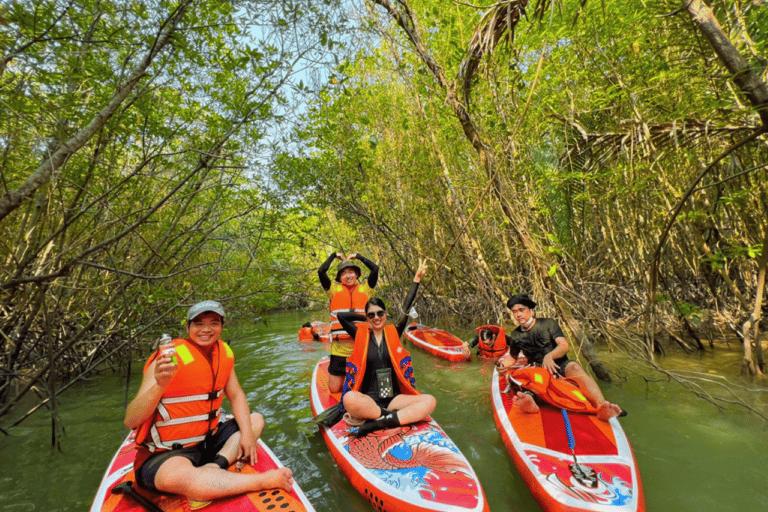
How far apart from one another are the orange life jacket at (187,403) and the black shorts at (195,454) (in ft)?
0.22

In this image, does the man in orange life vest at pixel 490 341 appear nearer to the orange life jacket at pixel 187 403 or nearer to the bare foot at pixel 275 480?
the bare foot at pixel 275 480

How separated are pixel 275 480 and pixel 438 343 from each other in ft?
21.8

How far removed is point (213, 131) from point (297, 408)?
165 inches

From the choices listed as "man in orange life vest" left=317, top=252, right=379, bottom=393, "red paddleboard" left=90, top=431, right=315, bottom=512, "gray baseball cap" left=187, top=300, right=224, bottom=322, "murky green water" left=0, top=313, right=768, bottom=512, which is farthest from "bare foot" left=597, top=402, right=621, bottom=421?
"gray baseball cap" left=187, top=300, right=224, bottom=322

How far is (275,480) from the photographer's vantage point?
2541 mm

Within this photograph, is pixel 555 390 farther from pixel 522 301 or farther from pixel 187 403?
pixel 187 403

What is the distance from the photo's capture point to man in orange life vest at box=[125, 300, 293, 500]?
7.66ft

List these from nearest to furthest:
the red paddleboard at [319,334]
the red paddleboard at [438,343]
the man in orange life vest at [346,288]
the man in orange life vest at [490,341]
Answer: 1. the man in orange life vest at [346,288]
2. the man in orange life vest at [490,341]
3. the red paddleboard at [438,343]
4. the red paddleboard at [319,334]

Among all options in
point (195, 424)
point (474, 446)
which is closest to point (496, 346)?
point (474, 446)

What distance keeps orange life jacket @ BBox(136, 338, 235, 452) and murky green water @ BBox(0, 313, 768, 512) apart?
1.30m

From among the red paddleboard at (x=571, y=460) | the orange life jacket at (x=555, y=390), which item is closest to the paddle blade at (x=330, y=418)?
the red paddleboard at (x=571, y=460)

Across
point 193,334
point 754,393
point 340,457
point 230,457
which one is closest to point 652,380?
point 754,393

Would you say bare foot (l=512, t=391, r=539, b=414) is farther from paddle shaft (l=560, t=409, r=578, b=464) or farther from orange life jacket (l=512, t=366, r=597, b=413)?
paddle shaft (l=560, t=409, r=578, b=464)

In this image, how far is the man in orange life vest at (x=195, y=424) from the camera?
234 cm
